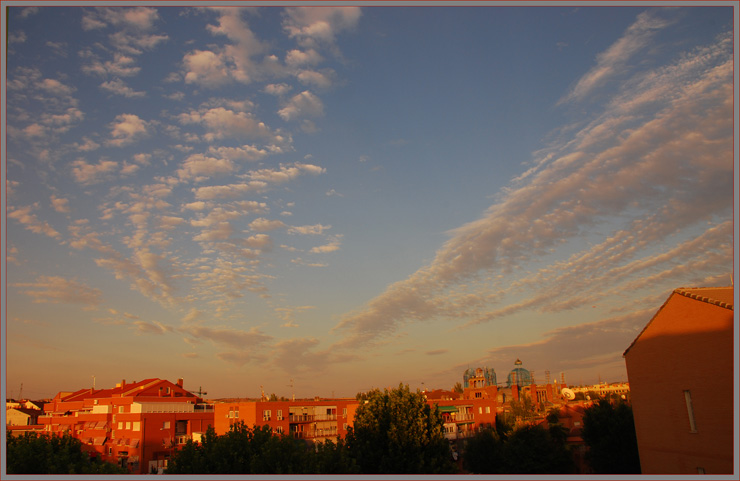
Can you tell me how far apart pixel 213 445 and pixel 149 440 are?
2489cm

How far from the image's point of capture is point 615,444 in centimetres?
3706

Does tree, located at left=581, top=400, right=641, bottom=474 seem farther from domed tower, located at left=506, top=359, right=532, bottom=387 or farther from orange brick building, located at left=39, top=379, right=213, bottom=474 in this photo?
domed tower, located at left=506, top=359, right=532, bottom=387

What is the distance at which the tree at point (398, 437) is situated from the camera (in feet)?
86.6

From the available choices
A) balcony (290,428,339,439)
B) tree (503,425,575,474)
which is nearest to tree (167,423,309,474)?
tree (503,425,575,474)

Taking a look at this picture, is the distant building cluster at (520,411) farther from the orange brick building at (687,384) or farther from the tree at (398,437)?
the tree at (398,437)

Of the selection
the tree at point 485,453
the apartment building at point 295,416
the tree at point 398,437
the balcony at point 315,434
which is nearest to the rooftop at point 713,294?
the tree at point 398,437

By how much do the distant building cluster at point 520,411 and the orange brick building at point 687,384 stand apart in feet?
0.13

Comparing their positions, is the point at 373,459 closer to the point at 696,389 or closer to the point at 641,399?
the point at 641,399

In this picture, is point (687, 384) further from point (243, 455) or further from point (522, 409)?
point (522, 409)

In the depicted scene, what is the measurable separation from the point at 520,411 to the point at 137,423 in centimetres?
4269

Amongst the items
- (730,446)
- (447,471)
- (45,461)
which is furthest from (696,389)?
(45,461)

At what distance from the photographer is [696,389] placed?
2061cm

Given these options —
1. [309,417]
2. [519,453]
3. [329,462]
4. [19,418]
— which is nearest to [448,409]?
[309,417]

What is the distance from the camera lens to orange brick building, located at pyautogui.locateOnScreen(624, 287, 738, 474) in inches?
763
